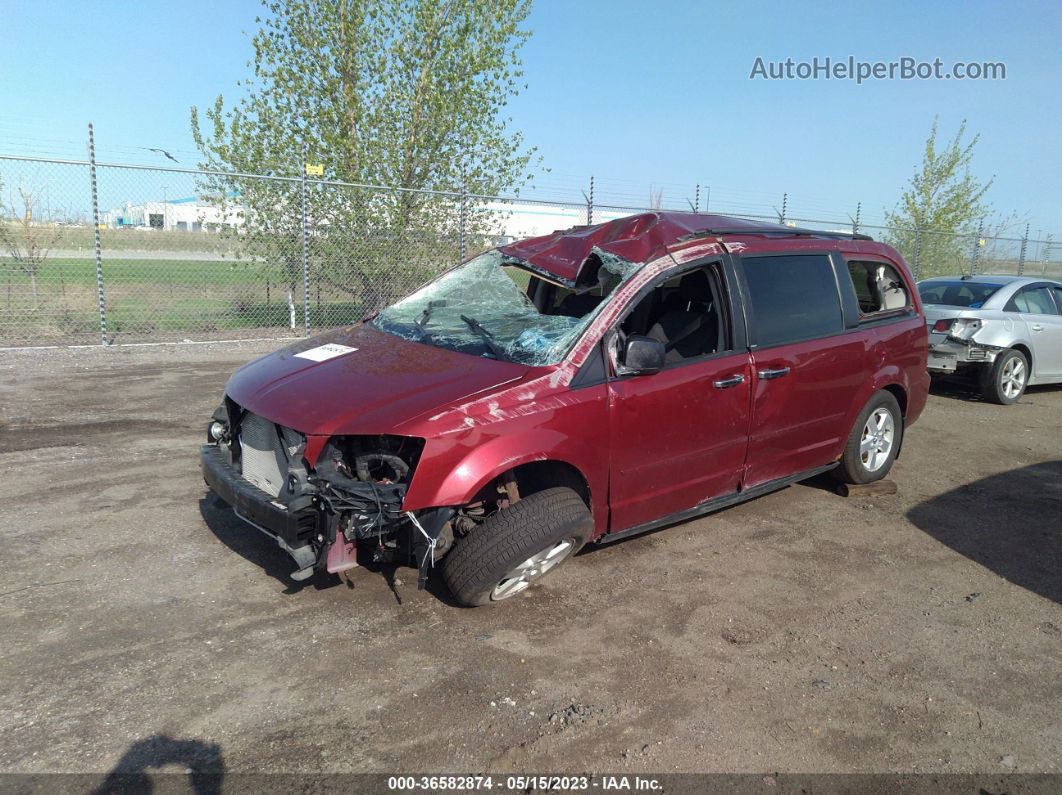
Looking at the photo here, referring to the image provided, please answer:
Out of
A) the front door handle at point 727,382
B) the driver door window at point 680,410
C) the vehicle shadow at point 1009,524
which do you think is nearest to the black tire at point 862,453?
the vehicle shadow at point 1009,524

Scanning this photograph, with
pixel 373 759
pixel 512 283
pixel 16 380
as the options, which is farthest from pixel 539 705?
pixel 16 380

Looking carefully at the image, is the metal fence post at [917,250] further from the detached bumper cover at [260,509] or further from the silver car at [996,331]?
the detached bumper cover at [260,509]

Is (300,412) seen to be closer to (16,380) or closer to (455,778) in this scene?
(455,778)

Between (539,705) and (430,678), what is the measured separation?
1.56ft

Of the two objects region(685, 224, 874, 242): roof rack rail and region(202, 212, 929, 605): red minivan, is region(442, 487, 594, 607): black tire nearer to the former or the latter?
region(202, 212, 929, 605): red minivan

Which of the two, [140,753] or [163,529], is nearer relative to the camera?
[140,753]

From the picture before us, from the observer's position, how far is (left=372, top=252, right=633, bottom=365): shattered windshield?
387cm

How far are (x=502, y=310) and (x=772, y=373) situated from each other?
1.65 metres

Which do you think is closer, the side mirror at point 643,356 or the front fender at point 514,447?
the front fender at point 514,447

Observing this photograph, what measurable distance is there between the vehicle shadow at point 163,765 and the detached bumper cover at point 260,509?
85 centimetres

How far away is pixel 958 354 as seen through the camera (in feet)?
29.3

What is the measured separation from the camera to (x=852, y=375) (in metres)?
5.02

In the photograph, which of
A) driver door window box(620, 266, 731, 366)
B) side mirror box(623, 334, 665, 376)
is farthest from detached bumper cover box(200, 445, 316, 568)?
driver door window box(620, 266, 731, 366)

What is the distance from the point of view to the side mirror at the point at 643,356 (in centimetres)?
375
